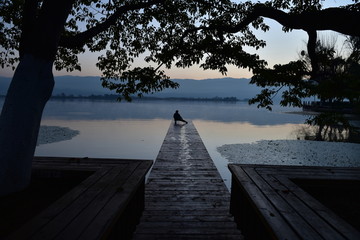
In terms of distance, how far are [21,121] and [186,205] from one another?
3.38 m

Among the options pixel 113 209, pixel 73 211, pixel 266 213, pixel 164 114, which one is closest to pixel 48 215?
pixel 73 211

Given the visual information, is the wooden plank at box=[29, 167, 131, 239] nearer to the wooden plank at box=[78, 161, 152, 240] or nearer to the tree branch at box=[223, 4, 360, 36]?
the wooden plank at box=[78, 161, 152, 240]

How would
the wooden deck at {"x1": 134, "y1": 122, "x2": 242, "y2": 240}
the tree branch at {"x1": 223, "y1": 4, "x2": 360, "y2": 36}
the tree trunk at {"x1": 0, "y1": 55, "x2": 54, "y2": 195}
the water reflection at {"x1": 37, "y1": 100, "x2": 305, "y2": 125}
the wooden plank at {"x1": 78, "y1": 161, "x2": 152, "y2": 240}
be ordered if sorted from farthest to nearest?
1. the water reflection at {"x1": 37, "y1": 100, "x2": 305, "y2": 125}
2. the wooden deck at {"x1": 134, "y1": 122, "x2": 242, "y2": 240}
3. the tree trunk at {"x1": 0, "y1": 55, "x2": 54, "y2": 195}
4. the tree branch at {"x1": 223, "y1": 4, "x2": 360, "y2": 36}
5. the wooden plank at {"x1": 78, "y1": 161, "x2": 152, "y2": 240}

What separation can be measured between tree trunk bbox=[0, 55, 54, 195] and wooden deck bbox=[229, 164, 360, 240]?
11.0 ft

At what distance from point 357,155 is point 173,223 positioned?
15072 millimetres

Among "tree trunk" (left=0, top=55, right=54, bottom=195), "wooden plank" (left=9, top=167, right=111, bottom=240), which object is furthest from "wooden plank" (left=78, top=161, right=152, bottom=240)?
"tree trunk" (left=0, top=55, right=54, bottom=195)

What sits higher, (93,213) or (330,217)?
(330,217)

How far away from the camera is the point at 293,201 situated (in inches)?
119

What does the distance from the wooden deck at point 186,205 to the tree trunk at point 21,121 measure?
2071 millimetres

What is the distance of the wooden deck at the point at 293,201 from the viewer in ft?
7.76

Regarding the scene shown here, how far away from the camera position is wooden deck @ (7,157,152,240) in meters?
2.24

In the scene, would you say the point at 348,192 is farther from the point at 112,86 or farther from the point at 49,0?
the point at 49,0

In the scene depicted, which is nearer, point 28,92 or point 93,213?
point 93,213

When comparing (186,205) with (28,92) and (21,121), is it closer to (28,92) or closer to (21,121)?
(21,121)
